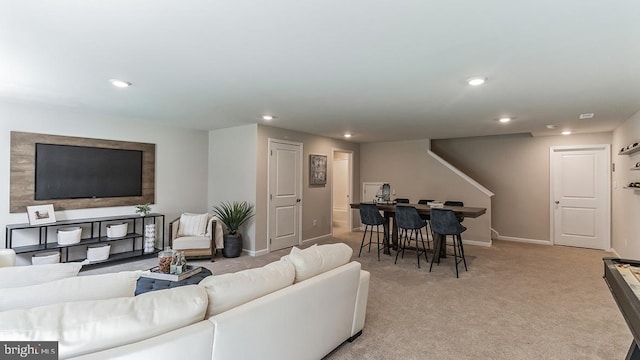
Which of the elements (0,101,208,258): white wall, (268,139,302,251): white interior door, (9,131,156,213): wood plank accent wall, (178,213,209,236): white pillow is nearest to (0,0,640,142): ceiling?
(0,101,208,258): white wall

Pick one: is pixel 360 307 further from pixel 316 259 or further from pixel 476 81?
pixel 476 81

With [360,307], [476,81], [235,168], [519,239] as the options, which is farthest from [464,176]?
[360,307]

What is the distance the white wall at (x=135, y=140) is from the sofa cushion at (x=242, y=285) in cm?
405

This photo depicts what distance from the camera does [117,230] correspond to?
4.57 metres

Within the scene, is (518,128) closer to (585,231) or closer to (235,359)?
(585,231)

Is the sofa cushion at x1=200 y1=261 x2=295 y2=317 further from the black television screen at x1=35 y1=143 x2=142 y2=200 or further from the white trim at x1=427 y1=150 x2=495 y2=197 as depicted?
the white trim at x1=427 y1=150 x2=495 y2=197

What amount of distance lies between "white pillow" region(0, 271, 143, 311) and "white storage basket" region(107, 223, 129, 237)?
11.5 ft

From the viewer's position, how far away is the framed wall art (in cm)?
636

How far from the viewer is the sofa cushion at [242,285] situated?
1591 millimetres

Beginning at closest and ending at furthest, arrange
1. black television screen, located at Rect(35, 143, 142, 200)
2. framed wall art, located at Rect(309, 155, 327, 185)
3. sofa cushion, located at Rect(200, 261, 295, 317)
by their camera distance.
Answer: sofa cushion, located at Rect(200, 261, 295, 317), black television screen, located at Rect(35, 143, 142, 200), framed wall art, located at Rect(309, 155, 327, 185)

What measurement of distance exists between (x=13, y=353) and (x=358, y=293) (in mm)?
1989

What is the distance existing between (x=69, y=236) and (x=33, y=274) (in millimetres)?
2990

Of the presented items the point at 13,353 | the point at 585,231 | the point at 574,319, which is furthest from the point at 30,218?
the point at 585,231

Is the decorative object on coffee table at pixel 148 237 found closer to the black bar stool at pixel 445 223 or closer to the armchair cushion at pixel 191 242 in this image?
the armchair cushion at pixel 191 242
